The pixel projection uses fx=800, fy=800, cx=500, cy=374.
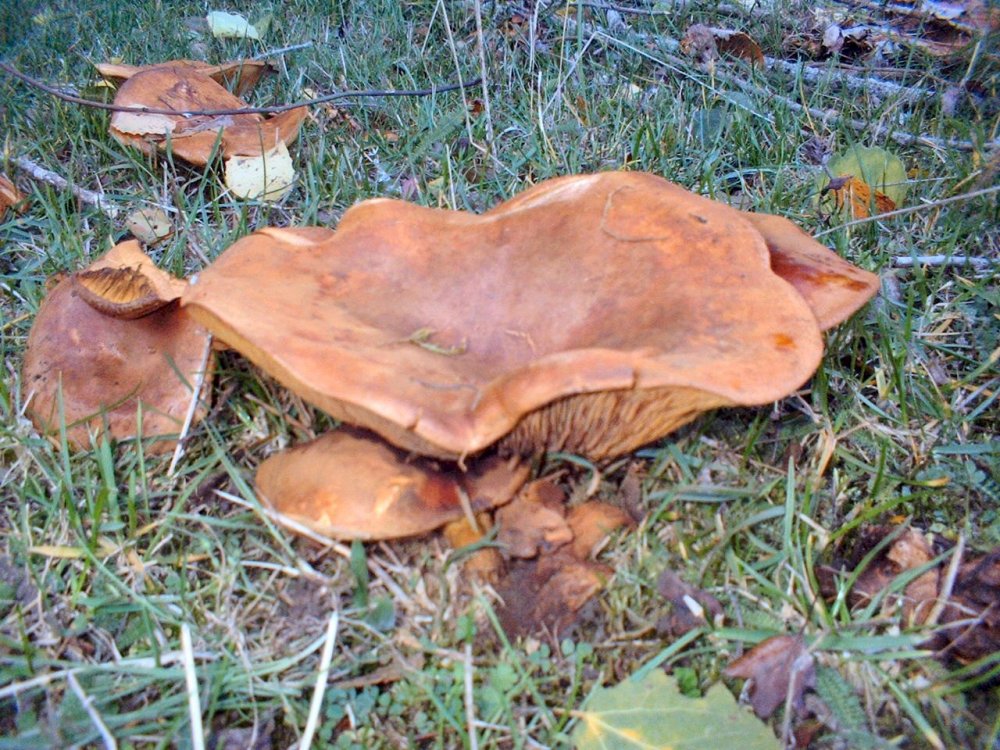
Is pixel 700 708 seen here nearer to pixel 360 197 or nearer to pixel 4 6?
pixel 360 197

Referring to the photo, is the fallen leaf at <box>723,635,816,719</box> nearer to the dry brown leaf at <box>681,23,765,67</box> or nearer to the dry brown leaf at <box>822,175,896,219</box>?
the dry brown leaf at <box>822,175,896,219</box>

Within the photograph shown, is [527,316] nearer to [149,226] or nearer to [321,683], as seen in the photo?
[321,683]

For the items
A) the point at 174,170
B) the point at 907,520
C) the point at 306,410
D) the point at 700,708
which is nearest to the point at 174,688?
the point at 306,410

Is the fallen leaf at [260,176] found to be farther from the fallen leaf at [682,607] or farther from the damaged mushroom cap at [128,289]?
the fallen leaf at [682,607]

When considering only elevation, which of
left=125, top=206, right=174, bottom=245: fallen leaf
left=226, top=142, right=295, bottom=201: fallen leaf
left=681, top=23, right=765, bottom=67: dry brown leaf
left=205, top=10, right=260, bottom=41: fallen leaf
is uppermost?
left=681, top=23, right=765, bottom=67: dry brown leaf

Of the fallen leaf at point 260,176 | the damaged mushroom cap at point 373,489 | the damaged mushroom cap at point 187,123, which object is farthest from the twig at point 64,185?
the damaged mushroom cap at point 373,489

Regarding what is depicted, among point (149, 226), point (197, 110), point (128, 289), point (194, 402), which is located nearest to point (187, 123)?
point (197, 110)

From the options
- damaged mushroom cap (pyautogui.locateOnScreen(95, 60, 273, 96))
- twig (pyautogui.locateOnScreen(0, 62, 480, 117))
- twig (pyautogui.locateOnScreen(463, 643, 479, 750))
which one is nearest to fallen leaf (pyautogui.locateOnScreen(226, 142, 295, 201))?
twig (pyautogui.locateOnScreen(0, 62, 480, 117))
